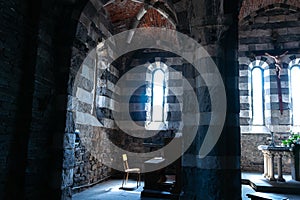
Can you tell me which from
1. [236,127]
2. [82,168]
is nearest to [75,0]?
[236,127]

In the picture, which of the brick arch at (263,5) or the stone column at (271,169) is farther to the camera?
the brick arch at (263,5)

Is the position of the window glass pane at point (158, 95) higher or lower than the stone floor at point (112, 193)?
higher

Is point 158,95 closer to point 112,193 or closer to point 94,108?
point 94,108

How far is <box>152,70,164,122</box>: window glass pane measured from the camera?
880cm

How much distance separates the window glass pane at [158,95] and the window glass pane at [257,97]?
3199 mm

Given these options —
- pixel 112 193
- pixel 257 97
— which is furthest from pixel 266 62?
pixel 112 193

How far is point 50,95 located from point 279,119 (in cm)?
752

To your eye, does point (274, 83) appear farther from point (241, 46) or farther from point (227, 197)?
point (227, 197)

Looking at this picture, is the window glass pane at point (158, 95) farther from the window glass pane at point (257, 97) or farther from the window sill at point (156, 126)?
the window glass pane at point (257, 97)

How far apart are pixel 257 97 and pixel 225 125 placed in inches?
267

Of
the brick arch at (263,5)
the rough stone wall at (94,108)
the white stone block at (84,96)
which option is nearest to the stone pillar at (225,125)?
the rough stone wall at (94,108)

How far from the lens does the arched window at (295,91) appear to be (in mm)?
8406

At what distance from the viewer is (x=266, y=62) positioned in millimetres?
8781

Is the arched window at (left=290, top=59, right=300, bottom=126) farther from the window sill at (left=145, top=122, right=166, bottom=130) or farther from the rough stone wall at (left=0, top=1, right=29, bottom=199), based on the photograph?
the rough stone wall at (left=0, top=1, right=29, bottom=199)
